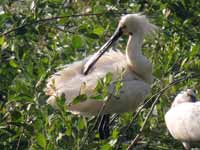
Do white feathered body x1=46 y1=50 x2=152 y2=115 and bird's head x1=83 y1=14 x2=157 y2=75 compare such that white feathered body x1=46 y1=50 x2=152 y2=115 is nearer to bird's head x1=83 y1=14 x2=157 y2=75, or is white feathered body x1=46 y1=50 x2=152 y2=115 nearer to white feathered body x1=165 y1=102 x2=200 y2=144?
bird's head x1=83 y1=14 x2=157 y2=75

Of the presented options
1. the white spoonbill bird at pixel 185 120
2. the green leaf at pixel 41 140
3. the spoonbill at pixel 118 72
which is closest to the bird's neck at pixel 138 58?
the spoonbill at pixel 118 72

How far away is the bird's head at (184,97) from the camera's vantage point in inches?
221

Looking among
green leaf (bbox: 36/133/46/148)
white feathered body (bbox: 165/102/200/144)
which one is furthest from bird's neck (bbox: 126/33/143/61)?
green leaf (bbox: 36/133/46/148)

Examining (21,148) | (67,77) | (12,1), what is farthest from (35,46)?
(21,148)

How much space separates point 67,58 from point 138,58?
1.50 meters

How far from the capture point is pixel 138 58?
6.63 metres

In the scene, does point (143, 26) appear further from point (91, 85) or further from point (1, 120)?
point (1, 120)

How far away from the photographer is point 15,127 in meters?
4.02

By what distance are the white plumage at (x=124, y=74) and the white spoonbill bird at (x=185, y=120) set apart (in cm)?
40

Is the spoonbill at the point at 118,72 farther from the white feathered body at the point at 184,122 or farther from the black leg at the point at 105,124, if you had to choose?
the white feathered body at the point at 184,122

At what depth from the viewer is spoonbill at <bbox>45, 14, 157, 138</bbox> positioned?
5.89 m

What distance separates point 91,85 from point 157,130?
0.60m

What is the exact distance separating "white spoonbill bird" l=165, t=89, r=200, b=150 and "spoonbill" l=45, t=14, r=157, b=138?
16.8 inches

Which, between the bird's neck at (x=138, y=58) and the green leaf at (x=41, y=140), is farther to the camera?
the bird's neck at (x=138, y=58)
